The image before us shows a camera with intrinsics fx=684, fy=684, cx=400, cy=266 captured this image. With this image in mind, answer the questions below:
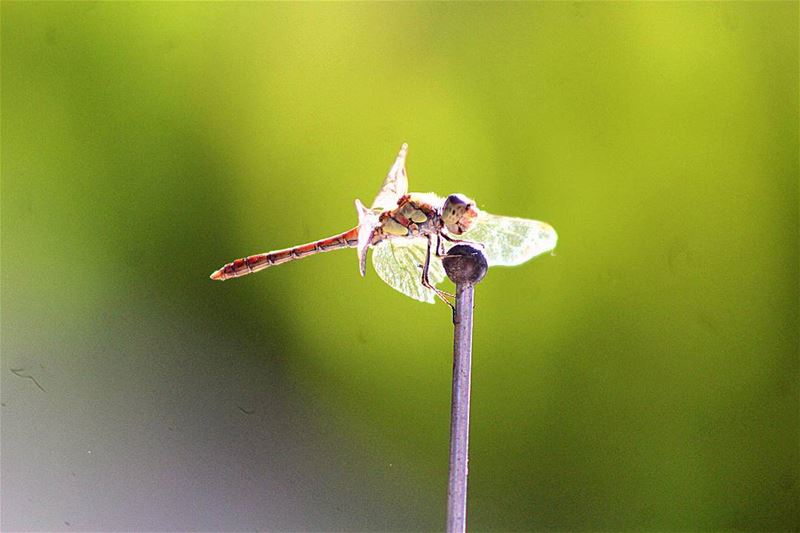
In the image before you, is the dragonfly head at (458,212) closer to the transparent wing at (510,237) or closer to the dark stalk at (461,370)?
the transparent wing at (510,237)

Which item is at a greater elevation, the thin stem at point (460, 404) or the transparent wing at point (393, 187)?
the transparent wing at point (393, 187)

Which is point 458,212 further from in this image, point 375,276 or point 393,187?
point 375,276

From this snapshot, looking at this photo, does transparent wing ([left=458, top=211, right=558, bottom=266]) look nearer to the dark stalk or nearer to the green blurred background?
the dark stalk

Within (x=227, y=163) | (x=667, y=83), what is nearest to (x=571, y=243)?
(x=667, y=83)

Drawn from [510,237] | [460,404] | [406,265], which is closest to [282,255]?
[406,265]

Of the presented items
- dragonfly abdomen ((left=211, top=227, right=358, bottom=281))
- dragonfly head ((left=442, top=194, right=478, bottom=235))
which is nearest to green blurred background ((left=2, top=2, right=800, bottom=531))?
dragonfly abdomen ((left=211, top=227, right=358, bottom=281))

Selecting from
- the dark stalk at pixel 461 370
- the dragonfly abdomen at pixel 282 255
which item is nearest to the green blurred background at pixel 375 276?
the dragonfly abdomen at pixel 282 255
